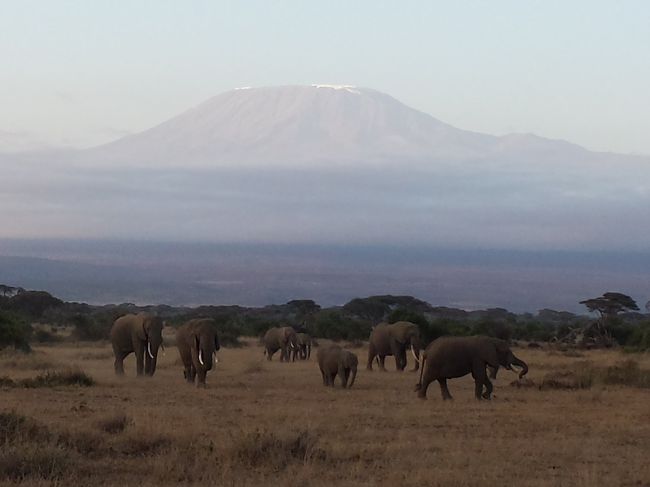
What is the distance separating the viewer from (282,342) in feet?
120

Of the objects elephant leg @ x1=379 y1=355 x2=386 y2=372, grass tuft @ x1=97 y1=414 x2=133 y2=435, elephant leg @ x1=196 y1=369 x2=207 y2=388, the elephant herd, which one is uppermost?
the elephant herd

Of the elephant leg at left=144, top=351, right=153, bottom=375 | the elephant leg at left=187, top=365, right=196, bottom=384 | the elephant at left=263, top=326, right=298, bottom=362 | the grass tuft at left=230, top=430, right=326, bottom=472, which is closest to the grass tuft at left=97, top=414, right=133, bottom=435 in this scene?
the grass tuft at left=230, top=430, right=326, bottom=472

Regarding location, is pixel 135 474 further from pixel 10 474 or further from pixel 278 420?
pixel 278 420

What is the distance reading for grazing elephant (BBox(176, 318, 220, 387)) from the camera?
78.8 feet

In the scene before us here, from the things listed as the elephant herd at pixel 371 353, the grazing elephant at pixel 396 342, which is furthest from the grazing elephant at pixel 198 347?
the grazing elephant at pixel 396 342

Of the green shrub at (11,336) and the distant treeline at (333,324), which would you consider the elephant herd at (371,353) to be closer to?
the green shrub at (11,336)

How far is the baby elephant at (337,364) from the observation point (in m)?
24.0

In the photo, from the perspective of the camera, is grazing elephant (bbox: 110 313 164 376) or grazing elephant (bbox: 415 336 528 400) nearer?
grazing elephant (bbox: 415 336 528 400)

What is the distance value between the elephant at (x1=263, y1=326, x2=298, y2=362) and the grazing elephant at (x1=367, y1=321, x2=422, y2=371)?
4385 mm

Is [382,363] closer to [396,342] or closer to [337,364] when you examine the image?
[396,342]

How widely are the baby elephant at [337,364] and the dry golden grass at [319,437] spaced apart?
1.17m

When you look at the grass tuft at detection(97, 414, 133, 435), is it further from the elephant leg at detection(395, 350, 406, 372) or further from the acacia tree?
the acacia tree

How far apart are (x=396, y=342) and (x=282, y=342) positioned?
19.6ft

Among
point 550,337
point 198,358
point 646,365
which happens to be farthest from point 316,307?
point 198,358
